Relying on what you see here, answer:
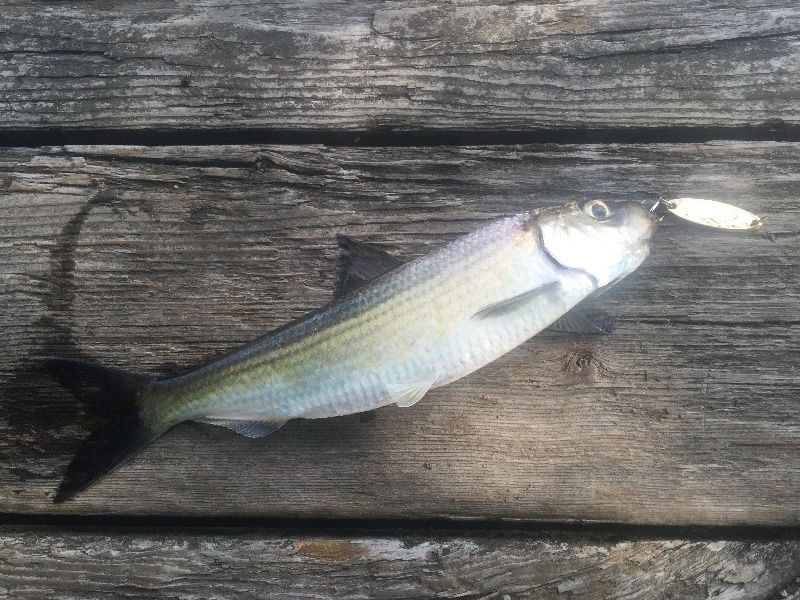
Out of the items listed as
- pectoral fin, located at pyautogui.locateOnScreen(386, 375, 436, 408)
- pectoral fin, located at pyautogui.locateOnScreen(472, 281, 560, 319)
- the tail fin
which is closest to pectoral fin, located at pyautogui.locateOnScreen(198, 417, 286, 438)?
the tail fin

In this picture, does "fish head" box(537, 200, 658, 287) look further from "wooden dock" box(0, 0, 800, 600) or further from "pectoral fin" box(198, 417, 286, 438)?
"pectoral fin" box(198, 417, 286, 438)

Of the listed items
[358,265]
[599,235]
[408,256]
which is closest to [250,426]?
[358,265]

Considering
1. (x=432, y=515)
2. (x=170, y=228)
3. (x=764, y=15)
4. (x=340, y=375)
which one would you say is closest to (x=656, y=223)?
(x=764, y=15)

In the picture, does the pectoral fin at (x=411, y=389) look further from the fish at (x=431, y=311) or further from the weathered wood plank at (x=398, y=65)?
the weathered wood plank at (x=398, y=65)

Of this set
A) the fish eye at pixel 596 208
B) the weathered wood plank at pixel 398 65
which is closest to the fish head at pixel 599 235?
the fish eye at pixel 596 208

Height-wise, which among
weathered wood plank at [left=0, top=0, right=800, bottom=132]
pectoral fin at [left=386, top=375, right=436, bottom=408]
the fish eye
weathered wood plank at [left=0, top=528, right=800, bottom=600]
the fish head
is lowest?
weathered wood plank at [left=0, top=528, right=800, bottom=600]

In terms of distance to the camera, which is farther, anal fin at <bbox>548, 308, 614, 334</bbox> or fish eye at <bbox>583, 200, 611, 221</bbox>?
anal fin at <bbox>548, 308, 614, 334</bbox>

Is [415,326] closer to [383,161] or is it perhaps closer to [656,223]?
[383,161]
